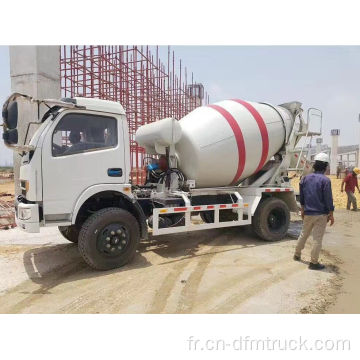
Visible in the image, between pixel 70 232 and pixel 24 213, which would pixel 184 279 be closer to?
pixel 24 213

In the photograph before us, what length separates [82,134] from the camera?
4570 millimetres

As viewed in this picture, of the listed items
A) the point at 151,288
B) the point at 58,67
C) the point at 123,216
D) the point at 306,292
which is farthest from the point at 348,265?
the point at 58,67

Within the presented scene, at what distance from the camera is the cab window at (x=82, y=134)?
14.5 ft

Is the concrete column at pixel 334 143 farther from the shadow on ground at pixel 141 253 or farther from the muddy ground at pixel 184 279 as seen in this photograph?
the muddy ground at pixel 184 279

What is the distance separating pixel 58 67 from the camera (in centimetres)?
801

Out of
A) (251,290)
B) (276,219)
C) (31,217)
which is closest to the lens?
(251,290)

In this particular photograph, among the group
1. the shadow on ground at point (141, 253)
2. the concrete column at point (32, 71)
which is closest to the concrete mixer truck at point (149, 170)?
the shadow on ground at point (141, 253)

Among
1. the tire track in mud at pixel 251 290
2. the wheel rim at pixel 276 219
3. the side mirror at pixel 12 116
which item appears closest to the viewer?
the tire track in mud at pixel 251 290

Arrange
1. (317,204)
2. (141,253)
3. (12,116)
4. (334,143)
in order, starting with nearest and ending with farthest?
(12,116)
(317,204)
(141,253)
(334,143)

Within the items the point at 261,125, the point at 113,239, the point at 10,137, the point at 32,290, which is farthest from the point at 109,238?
the point at 261,125

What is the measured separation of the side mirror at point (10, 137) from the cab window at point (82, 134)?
0.48m

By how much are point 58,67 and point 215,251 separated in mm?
6223

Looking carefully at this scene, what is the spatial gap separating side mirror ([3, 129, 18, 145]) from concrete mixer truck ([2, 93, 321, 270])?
0.5 inches

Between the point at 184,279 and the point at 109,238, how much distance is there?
1.26m
